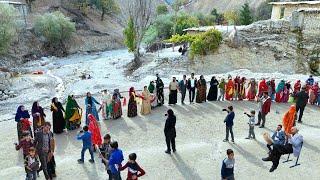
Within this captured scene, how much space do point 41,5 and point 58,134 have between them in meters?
47.4

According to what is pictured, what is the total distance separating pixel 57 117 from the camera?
12859 millimetres

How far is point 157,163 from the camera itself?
10.4m

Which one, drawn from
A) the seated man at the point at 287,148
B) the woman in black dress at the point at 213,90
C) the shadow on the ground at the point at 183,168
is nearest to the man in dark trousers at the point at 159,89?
the woman in black dress at the point at 213,90

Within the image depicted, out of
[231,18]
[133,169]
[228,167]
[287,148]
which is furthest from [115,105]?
[231,18]

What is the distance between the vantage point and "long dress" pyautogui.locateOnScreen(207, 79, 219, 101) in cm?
1625

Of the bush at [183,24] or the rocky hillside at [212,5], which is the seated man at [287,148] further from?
the rocky hillside at [212,5]

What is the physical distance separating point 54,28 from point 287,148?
38.9 m

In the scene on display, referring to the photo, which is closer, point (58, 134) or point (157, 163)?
point (157, 163)

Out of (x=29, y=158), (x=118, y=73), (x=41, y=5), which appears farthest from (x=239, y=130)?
(x=41, y=5)

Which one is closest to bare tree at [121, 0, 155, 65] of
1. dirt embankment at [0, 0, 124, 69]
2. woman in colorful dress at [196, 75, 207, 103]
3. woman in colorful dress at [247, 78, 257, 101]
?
dirt embankment at [0, 0, 124, 69]

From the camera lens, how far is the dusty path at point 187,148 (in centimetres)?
980

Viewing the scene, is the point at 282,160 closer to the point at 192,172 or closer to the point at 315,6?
the point at 192,172

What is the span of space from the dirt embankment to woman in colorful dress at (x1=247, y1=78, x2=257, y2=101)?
84.9 feet

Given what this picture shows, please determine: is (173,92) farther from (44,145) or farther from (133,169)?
(133,169)
